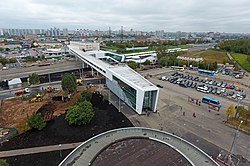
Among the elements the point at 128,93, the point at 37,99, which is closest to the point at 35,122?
the point at 37,99

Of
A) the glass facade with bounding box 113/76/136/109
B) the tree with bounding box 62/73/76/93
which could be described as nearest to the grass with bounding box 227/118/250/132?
the glass facade with bounding box 113/76/136/109

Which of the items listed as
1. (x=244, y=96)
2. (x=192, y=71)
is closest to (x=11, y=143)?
(x=244, y=96)

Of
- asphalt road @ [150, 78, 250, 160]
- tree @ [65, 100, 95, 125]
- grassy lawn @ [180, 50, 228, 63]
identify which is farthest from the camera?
grassy lawn @ [180, 50, 228, 63]

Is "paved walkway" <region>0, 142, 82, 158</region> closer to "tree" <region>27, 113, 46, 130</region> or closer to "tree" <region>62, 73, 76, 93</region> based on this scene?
"tree" <region>27, 113, 46, 130</region>

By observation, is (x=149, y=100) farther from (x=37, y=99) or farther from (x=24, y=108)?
(x=24, y=108)

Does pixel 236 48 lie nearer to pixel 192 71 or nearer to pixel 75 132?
pixel 192 71

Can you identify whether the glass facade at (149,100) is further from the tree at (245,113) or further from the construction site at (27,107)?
the construction site at (27,107)
